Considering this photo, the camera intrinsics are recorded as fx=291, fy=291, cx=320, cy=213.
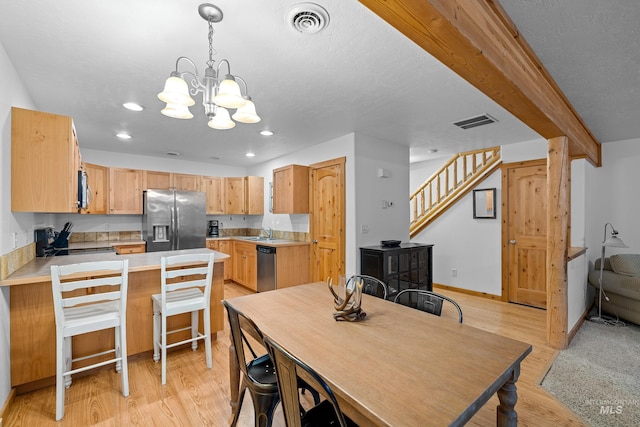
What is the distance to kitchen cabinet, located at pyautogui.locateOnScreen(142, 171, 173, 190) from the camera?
5.27 m

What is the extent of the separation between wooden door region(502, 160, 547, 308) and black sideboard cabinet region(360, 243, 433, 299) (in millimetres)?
1341

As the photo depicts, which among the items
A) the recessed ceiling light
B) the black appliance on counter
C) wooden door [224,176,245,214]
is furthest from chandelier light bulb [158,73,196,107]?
wooden door [224,176,245,214]

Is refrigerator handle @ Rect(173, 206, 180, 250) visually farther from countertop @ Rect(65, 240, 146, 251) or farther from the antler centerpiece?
the antler centerpiece

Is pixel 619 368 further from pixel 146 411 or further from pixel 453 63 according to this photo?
pixel 146 411

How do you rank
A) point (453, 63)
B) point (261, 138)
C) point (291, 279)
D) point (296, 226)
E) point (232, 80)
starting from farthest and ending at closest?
point (296, 226) → point (291, 279) → point (261, 138) → point (232, 80) → point (453, 63)

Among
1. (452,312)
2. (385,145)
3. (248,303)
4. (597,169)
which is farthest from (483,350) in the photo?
(597,169)

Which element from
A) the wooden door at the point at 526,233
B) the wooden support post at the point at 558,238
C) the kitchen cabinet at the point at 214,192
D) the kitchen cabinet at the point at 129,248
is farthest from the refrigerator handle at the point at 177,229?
the wooden door at the point at 526,233

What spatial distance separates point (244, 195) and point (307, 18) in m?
4.98

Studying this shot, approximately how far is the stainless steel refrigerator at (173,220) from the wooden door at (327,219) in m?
2.14

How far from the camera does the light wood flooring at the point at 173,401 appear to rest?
6.44 ft

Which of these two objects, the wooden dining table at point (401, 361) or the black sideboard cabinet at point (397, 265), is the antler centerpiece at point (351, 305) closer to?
the wooden dining table at point (401, 361)

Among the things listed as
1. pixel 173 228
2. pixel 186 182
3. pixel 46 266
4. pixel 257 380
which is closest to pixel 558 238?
pixel 257 380

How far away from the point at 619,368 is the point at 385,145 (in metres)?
3.53

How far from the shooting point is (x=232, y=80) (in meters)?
1.74
